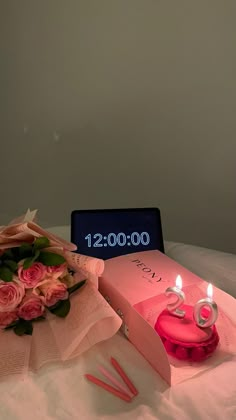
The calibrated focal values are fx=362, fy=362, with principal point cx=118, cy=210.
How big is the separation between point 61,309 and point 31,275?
9 centimetres

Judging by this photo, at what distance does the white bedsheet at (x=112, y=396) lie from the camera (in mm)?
510

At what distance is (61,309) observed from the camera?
26.2 inches

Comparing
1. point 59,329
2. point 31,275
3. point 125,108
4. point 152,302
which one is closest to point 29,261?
point 31,275

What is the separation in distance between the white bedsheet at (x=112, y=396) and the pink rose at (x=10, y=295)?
4.6 inches

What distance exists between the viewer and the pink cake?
596 millimetres

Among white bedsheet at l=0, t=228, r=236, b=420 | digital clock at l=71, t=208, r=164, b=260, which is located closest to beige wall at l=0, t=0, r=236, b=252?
digital clock at l=71, t=208, r=164, b=260

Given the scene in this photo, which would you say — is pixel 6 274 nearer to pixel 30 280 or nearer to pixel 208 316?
pixel 30 280

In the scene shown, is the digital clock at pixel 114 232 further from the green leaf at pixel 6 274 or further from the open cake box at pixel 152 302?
the green leaf at pixel 6 274

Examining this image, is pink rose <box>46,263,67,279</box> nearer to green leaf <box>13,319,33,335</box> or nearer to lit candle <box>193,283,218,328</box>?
green leaf <box>13,319,33,335</box>

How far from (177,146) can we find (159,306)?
0.70 m

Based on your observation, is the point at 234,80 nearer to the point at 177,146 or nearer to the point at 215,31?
the point at 215,31

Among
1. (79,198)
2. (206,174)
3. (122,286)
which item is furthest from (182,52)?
(122,286)

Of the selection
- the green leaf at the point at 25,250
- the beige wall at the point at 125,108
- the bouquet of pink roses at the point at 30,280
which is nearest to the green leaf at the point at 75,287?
the bouquet of pink roses at the point at 30,280

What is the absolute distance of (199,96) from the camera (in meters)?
1.17
